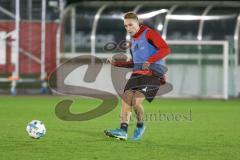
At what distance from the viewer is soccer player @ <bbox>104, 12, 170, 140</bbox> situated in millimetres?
9539

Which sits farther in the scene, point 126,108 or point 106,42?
point 106,42

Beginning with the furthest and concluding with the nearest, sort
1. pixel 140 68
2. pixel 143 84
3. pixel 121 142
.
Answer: pixel 143 84 → pixel 140 68 → pixel 121 142

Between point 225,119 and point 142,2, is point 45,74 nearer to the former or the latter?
point 142,2

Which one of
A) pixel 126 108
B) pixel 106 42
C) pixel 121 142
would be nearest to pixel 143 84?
pixel 126 108

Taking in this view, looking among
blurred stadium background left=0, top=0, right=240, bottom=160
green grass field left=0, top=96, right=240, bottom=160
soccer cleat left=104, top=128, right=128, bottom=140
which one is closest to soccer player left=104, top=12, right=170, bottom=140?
soccer cleat left=104, top=128, right=128, bottom=140

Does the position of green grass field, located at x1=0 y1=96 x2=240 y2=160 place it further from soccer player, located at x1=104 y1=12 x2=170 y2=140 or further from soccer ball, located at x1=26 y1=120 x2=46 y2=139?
soccer player, located at x1=104 y1=12 x2=170 y2=140

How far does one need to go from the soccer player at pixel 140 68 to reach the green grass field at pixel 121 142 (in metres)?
0.43

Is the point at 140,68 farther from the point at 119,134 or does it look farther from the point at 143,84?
the point at 119,134

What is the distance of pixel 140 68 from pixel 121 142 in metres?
1.19

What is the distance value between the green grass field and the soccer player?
427 mm

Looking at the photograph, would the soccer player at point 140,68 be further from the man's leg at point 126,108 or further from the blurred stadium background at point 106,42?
the blurred stadium background at point 106,42

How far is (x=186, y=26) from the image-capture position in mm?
24422

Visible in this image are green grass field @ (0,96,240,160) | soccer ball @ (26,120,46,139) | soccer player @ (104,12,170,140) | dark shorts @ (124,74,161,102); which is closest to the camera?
green grass field @ (0,96,240,160)

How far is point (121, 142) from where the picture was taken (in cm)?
938
